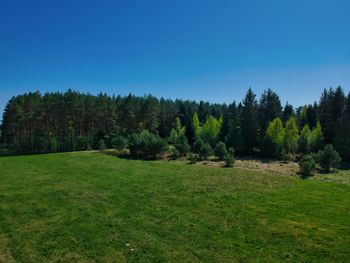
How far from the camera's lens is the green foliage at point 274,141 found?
44.6 m

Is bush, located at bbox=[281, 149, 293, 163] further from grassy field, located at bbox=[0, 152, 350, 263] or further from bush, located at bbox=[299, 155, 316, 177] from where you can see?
grassy field, located at bbox=[0, 152, 350, 263]

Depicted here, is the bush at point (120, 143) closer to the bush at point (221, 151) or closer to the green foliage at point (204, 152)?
the green foliage at point (204, 152)

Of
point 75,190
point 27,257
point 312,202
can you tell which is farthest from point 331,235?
point 75,190

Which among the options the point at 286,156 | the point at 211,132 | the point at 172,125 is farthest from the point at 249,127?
the point at 172,125

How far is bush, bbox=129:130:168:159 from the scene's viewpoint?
44188 mm

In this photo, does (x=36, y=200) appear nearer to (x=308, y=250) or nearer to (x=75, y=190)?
(x=75, y=190)

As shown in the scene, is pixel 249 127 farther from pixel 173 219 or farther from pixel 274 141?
pixel 173 219

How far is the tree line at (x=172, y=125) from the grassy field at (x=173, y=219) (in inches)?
787

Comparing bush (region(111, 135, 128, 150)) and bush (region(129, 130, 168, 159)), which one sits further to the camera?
bush (region(111, 135, 128, 150))

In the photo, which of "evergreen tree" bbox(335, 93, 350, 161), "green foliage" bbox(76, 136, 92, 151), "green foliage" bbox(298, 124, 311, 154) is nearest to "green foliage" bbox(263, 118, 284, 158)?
"green foliage" bbox(298, 124, 311, 154)

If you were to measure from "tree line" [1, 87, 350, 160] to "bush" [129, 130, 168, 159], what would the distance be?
0.59 ft


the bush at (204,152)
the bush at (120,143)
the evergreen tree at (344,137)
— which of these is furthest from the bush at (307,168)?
the bush at (120,143)

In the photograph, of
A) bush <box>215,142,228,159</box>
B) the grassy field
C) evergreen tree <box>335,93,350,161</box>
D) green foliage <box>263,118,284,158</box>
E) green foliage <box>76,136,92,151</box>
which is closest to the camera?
the grassy field

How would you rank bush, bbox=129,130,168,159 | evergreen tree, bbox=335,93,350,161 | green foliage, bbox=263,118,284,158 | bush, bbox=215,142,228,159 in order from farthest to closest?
green foliage, bbox=263,118,284,158 < bush, bbox=129,130,168,159 < evergreen tree, bbox=335,93,350,161 < bush, bbox=215,142,228,159
